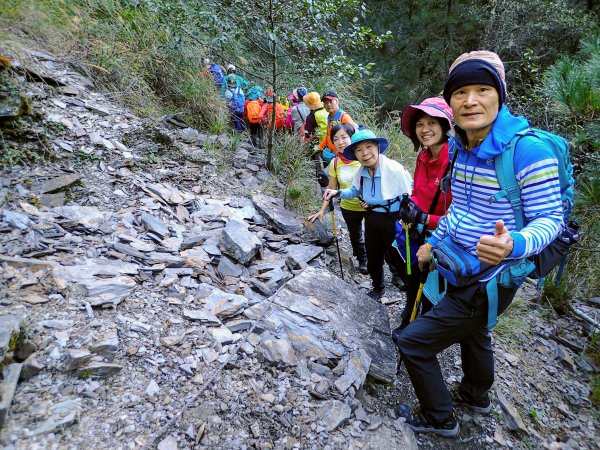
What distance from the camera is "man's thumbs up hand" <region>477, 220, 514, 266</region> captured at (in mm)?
1576

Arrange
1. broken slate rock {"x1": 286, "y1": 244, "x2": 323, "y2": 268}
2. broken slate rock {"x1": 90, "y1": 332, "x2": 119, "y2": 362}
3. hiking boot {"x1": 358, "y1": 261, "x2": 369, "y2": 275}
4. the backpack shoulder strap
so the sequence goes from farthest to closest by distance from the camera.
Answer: hiking boot {"x1": 358, "y1": 261, "x2": 369, "y2": 275} → broken slate rock {"x1": 286, "y1": 244, "x2": 323, "y2": 268} → broken slate rock {"x1": 90, "y1": 332, "x2": 119, "y2": 362} → the backpack shoulder strap

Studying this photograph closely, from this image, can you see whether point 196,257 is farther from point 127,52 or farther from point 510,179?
point 127,52

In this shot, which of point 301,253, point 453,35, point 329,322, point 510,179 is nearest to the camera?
point 510,179

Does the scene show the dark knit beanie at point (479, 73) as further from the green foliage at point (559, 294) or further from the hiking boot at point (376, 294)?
the green foliage at point (559, 294)

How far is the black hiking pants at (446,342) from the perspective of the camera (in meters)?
2.11

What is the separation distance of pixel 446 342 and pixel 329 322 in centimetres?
102

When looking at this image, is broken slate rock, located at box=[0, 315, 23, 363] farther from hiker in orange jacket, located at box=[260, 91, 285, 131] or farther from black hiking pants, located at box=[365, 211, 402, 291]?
hiker in orange jacket, located at box=[260, 91, 285, 131]

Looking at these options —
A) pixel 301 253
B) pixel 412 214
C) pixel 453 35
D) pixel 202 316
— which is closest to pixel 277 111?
pixel 301 253

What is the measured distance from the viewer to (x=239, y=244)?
3570 mm

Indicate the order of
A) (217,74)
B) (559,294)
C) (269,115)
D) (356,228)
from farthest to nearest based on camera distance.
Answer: (217,74), (269,115), (559,294), (356,228)

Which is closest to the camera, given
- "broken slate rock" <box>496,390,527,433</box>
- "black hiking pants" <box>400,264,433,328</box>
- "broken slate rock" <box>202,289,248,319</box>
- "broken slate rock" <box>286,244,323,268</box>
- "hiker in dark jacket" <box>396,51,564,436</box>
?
"hiker in dark jacket" <box>396,51,564,436</box>

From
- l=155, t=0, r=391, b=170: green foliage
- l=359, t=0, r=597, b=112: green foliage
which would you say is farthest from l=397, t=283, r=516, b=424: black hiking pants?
l=359, t=0, r=597, b=112: green foliage

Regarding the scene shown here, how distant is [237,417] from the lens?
2.17 m

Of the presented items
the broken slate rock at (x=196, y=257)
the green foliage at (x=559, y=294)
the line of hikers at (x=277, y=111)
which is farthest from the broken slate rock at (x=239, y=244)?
the green foliage at (x=559, y=294)
